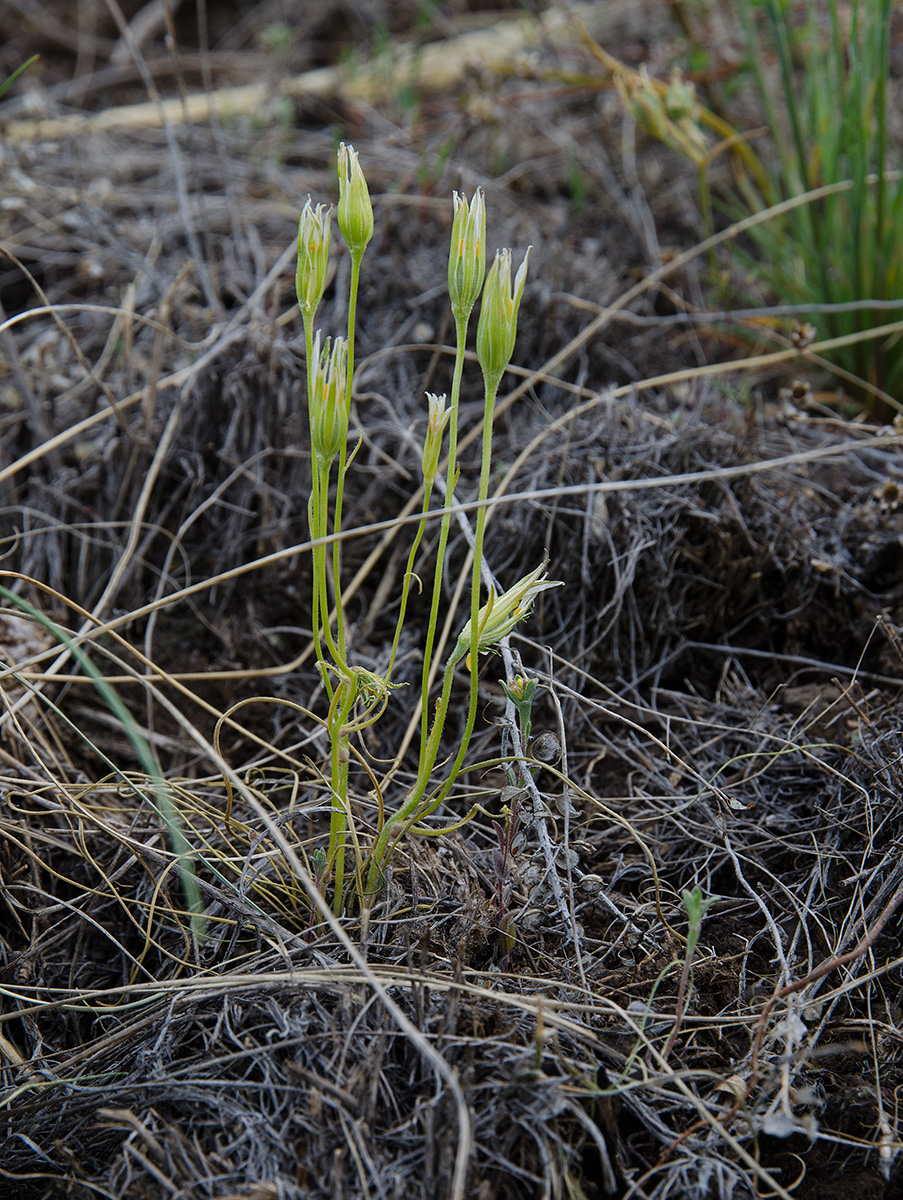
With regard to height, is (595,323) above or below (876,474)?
above

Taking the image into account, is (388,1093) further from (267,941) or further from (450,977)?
(267,941)

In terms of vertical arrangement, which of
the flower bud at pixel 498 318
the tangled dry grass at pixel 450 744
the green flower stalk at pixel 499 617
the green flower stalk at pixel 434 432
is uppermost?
the flower bud at pixel 498 318

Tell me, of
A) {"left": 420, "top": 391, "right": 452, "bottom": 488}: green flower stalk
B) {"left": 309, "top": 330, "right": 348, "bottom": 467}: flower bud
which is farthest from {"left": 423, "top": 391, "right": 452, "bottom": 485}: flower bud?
{"left": 309, "top": 330, "right": 348, "bottom": 467}: flower bud

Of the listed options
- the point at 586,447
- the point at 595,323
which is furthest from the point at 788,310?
the point at 586,447

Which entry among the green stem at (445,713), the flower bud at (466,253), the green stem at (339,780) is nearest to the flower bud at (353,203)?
the flower bud at (466,253)

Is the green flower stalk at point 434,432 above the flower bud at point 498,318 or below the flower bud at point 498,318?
below

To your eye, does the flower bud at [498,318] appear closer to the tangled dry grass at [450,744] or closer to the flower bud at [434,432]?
the flower bud at [434,432]

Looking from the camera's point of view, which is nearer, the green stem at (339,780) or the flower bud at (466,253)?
the flower bud at (466,253)

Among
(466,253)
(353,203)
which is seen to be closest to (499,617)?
(466,253)
